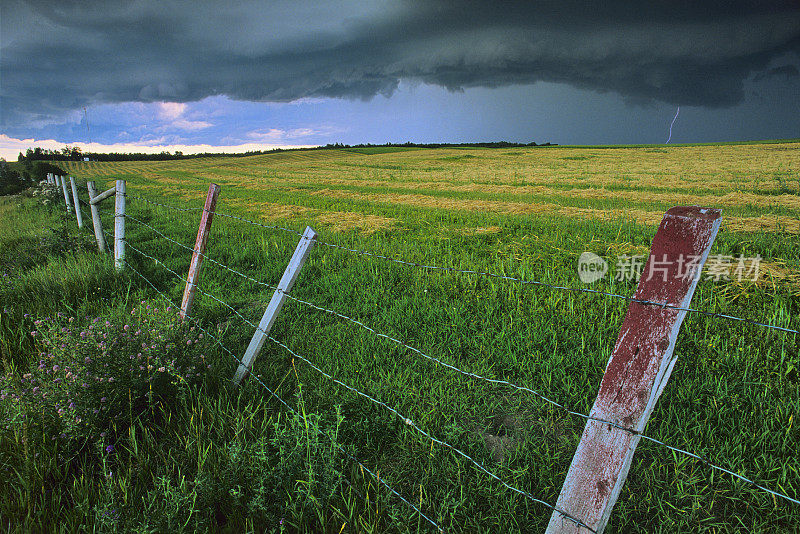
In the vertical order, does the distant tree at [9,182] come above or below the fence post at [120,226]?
below

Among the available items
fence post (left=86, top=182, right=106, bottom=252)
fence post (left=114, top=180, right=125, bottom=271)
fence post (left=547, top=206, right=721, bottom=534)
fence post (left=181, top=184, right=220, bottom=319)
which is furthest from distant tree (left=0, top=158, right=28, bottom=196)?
fence post (left=547, top=206, right=721, bottom=534)

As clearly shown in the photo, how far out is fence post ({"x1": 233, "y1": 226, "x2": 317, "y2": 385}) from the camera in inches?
111

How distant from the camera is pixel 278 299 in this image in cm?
292

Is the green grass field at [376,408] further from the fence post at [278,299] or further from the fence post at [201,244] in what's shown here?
the fence post at [201,244]

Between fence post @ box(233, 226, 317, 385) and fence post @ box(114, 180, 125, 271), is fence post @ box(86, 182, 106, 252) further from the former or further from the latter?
fence post @ box(233, 226, 317, 385)

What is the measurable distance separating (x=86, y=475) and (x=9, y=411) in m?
0.92

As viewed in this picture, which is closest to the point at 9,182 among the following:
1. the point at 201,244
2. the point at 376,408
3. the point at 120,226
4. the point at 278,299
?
the point at 120,226

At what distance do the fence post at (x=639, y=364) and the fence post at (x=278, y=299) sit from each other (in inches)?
80.3

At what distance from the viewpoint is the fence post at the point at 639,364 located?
1.18 m

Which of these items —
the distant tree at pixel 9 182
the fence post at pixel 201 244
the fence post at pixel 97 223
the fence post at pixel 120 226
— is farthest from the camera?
the distant tree at pixel 9 182

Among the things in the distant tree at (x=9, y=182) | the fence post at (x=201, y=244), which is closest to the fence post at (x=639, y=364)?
the fence post at (x=201, y=244)

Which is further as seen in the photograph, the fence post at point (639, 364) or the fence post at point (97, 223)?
the fence post at point (97, 223)

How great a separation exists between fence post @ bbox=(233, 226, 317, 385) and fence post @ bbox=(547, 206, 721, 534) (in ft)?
6.69

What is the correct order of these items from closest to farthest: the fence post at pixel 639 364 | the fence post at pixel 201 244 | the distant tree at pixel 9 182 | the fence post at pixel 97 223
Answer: the fence post at pixel 639 364 < the fence post at pixel 201 244 < the fence post at pixel 97 223 < the distant tree at pixel 9 182
